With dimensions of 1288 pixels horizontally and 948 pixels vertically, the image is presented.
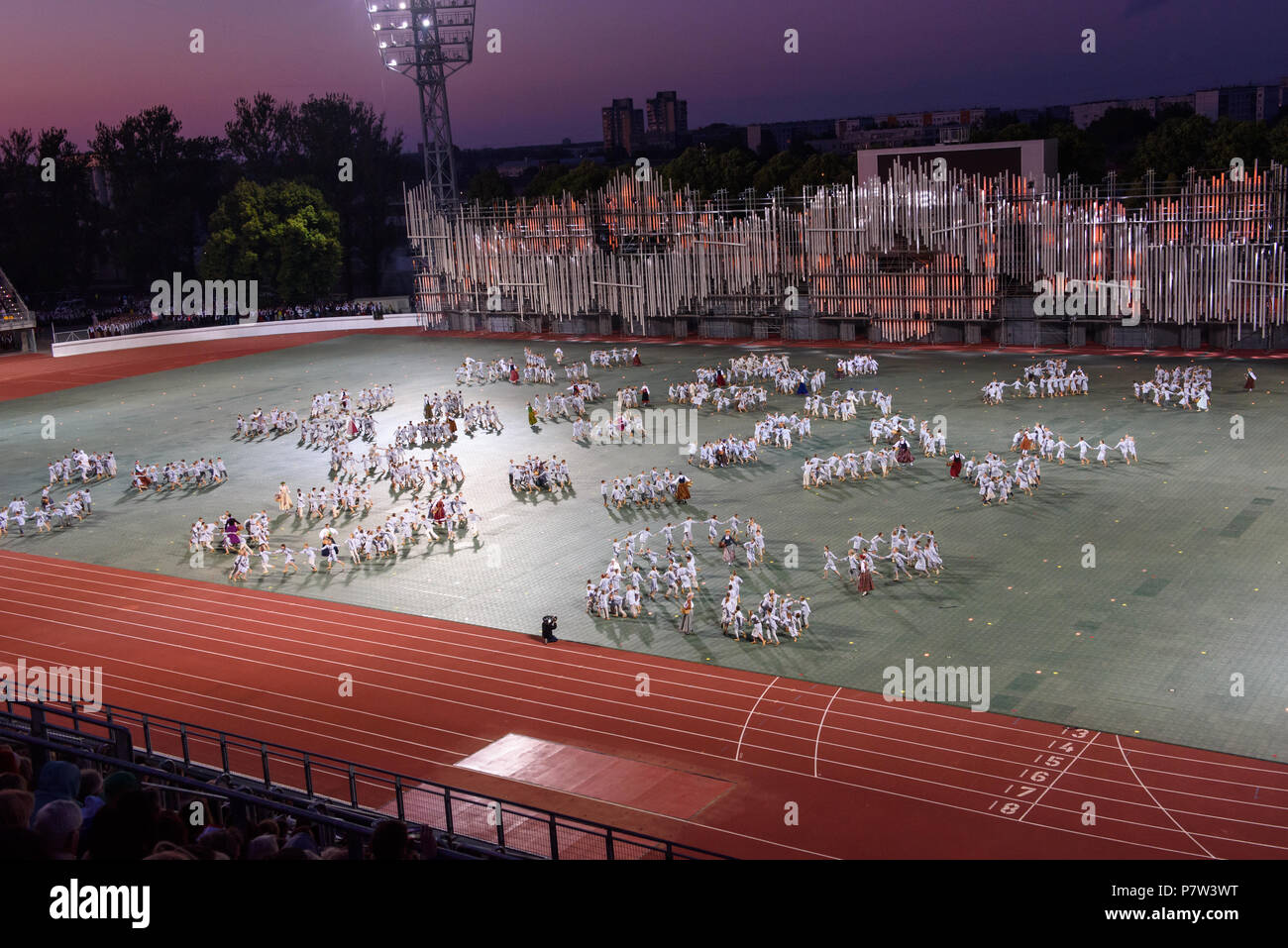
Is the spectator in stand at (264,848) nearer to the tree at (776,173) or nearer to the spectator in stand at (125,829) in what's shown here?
the spectator in stand at (125,829)

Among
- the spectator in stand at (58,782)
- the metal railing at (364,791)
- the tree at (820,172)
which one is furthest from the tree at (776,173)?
the spectator in stand at (58,782)

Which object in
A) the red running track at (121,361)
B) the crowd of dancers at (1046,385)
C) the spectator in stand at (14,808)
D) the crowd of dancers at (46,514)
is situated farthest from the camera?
the red running track at (121,361)

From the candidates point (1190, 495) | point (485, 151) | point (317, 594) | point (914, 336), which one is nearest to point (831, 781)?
point (317, 594)

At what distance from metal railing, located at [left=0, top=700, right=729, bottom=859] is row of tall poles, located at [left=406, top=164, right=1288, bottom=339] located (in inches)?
1503

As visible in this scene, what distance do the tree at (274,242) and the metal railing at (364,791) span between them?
5957cm

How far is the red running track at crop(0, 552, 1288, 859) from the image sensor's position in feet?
48.3

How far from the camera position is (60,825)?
7.01 m

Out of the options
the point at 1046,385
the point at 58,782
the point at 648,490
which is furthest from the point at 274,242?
the point at 58,782

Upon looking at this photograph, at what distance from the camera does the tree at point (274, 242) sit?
74.2 m

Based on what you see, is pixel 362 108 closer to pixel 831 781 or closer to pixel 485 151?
pixel 831 781

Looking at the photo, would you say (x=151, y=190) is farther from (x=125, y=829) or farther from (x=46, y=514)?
(x=125, y=829)

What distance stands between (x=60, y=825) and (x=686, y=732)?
12012 mm

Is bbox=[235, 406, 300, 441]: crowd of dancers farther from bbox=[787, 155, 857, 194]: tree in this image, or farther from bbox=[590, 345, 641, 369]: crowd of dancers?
bbox=[787, 155, 857, 194]: tree

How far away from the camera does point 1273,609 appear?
20.6 metres
